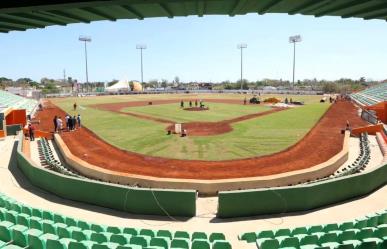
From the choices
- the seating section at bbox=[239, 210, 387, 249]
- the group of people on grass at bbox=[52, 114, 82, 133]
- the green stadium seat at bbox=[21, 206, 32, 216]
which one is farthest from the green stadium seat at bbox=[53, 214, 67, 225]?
the group of people on grass at bbox=[52, 114, 82, 133]

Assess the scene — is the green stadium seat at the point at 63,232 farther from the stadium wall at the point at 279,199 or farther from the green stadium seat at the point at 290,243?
the stadium wall at the point at 279,199

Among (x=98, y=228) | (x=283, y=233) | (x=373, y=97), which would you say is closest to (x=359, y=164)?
(x=283, y=233)

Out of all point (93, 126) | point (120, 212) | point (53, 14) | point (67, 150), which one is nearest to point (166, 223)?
point (120, 212)

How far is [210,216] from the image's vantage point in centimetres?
1456

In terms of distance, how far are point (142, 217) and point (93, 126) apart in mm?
24711

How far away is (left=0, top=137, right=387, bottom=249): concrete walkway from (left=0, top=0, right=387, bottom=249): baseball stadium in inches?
1.9

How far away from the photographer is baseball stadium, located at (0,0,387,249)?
8.04 meters

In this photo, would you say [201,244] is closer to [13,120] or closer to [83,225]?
[83,225]

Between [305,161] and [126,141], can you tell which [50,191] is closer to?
[126,141]

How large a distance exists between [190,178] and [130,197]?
5065mm

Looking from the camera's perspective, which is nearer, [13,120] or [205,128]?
[205,128]

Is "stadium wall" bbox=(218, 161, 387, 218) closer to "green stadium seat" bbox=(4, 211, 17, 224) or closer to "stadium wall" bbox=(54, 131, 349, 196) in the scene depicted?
"stadium wall" bbox=(54, 131, 349, 196)

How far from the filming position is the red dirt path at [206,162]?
2008 centimetres

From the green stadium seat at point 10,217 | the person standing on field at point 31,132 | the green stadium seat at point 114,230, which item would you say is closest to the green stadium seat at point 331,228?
the green stadium seat at point 114,230
